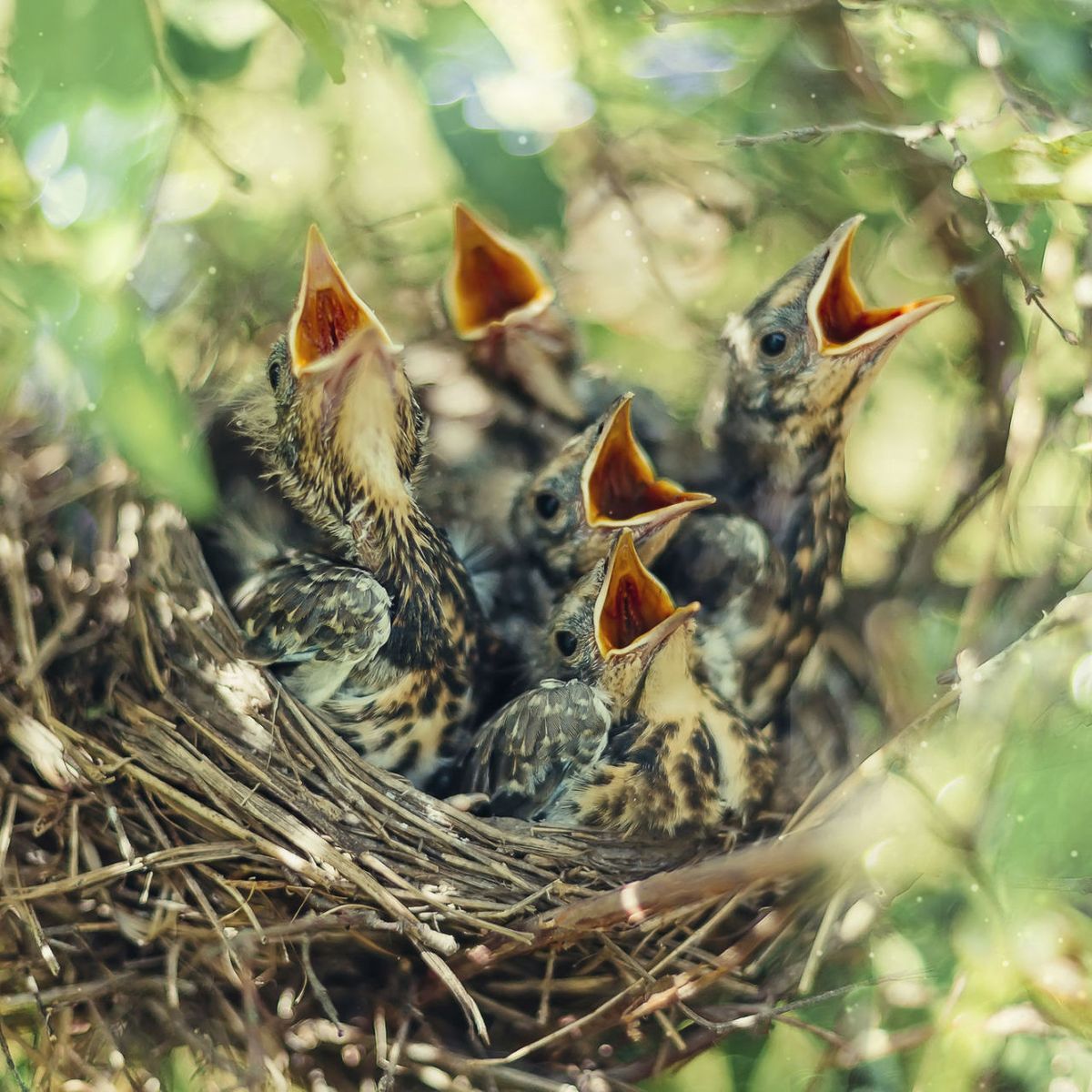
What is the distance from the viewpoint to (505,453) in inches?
81.2

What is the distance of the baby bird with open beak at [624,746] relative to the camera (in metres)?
1.62

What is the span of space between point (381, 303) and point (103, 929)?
1110 millimetres

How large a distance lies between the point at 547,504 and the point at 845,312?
0.58m

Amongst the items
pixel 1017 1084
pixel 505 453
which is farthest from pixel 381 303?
pixel 1017 1084

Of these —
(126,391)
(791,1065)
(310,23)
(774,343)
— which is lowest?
(791,1065)

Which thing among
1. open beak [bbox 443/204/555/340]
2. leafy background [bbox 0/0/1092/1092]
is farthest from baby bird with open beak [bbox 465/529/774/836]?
open beak [bbox 443/204/555/340]

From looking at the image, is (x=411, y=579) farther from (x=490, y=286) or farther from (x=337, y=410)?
(x=490, y=286)

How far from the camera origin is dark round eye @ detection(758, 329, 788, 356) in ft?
6.03

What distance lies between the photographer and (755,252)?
2033mm

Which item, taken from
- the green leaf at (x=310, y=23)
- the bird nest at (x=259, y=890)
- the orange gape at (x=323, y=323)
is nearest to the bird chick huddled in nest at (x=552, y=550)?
the orange gape at (x=323, y=323)

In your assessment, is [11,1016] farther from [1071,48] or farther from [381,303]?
[1071,48]

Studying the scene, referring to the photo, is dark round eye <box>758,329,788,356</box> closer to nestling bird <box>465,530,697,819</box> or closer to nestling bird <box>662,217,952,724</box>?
nestling bird <box>662,217,952,724</box>

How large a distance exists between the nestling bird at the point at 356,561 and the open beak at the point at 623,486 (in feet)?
0.91

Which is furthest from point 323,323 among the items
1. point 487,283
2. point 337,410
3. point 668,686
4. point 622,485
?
point 668,686
